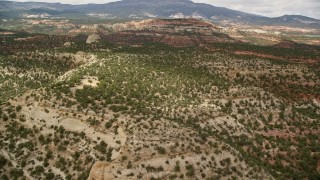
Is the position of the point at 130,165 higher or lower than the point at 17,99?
lower

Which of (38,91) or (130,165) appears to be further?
(38,91)

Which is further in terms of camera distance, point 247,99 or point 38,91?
point 247,99

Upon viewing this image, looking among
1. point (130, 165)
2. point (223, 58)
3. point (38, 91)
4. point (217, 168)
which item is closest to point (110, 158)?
point (130, 165)

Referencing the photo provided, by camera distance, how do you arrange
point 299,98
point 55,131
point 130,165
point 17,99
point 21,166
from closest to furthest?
point 130,165, point 21,166, point 55,131, point 17,99, point 299,98

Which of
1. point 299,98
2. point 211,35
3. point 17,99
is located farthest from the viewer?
point 211,35

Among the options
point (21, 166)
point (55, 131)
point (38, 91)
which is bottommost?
point (21, 166)

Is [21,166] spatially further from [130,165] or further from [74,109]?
[130,165]

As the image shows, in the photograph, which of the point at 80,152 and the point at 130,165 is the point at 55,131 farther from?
the point at 130,165

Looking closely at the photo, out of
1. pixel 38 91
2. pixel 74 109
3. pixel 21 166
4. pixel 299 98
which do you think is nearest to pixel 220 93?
pixel 299 98

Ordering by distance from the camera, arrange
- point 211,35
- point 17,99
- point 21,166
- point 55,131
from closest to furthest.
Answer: point 21,166 < point 55,131 < point 17,99 < point 211,35
